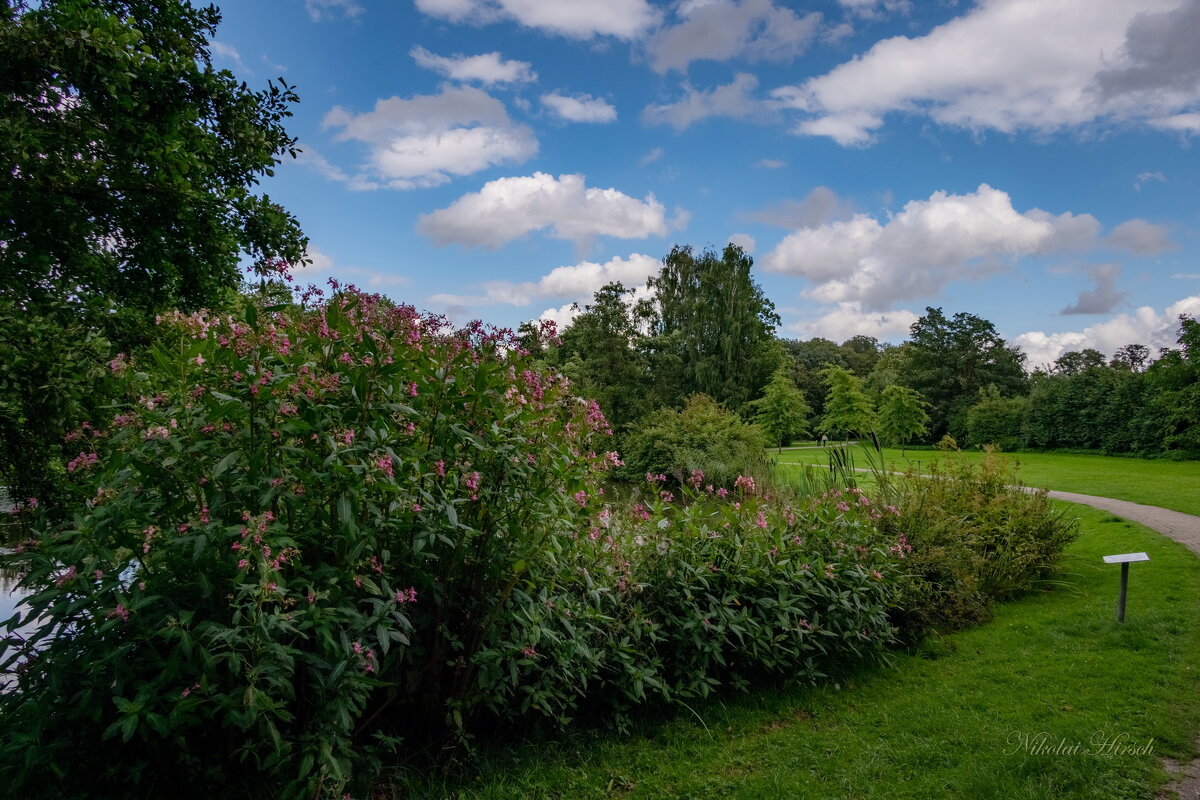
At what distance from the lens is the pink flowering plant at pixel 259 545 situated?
233cm

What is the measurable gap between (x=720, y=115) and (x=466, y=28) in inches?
184

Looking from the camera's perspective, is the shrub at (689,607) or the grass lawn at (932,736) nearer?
the grass lawn at (932,736)

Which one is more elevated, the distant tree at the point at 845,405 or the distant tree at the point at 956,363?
the distant tree at the point at 956,363

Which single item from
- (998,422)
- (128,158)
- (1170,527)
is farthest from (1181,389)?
(128,158)

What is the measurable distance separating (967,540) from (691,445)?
14807mm

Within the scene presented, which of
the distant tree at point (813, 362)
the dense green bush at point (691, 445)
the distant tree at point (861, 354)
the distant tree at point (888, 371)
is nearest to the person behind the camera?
the dense green bush at point (691, 445)

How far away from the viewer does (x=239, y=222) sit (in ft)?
23.3

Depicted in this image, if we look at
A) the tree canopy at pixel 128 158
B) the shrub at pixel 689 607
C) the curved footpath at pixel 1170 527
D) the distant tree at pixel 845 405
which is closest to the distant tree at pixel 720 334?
the distant tree at pixel 845 405

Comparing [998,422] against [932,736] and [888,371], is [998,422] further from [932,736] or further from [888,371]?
[932,736]

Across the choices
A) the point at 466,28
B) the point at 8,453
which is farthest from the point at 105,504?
the point at 466,28

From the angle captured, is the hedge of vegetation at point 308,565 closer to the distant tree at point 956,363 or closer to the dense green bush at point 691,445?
the dense green bush at point 691,445

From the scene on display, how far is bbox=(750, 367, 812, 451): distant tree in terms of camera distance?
94.0 ft

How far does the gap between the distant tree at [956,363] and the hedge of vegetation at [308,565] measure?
4559cm

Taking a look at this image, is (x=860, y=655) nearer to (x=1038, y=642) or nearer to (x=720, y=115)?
(x=1038, y=642)
